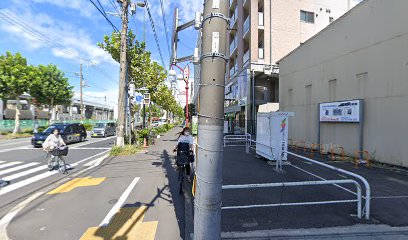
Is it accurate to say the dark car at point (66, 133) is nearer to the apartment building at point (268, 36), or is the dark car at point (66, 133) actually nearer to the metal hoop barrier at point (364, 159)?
the apartment building at point (268, 36)

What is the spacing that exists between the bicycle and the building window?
24.1m

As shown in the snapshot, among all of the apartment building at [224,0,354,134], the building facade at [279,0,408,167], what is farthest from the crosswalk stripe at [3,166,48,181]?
the apartment building at [224,0,354,134]

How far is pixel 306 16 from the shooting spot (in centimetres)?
2355

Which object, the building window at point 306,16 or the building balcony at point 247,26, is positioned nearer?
the building balcony at point 247,26

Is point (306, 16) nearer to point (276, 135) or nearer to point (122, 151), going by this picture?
point (276, 135)

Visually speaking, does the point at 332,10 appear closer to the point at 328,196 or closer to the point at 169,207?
the point at 328,196

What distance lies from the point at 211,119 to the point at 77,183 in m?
6.55

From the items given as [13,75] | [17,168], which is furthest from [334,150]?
[13,75]

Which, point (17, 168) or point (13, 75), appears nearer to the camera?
point (17, 168)

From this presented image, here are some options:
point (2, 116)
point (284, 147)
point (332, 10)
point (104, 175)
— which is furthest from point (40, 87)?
point (332, 10)

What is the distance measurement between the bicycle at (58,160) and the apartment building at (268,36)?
1708 cm

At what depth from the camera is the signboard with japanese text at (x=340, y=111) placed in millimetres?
11178

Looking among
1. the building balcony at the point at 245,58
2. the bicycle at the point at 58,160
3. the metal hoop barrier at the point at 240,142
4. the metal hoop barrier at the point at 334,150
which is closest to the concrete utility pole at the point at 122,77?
the bicycle at the point at 58,160

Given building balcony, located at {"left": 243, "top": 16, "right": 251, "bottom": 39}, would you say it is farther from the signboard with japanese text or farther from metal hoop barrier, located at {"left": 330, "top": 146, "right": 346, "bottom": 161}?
metal hoop barrier, located at {"left": 330, "top": 146, "right": 346, "bottom": 161}
